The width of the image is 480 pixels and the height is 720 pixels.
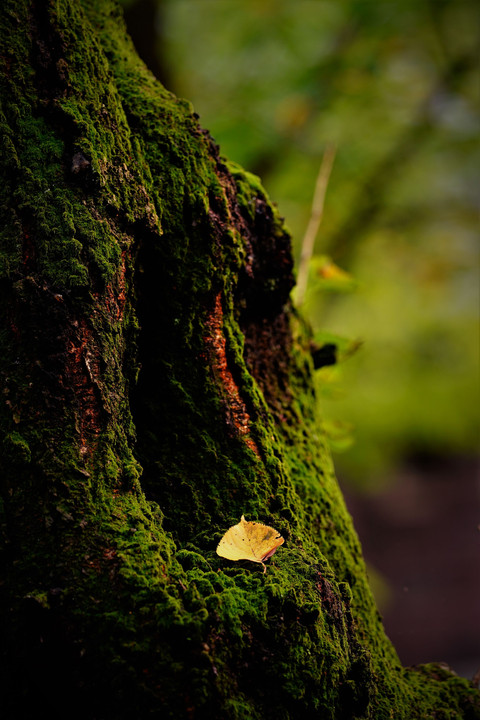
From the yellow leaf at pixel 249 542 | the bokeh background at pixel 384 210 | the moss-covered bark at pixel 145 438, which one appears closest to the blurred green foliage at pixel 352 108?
the bokeh background at pixel 384 210

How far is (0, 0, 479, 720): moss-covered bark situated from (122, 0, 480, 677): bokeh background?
66 cm

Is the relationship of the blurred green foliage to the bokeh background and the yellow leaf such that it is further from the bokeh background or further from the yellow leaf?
the yellow leaf

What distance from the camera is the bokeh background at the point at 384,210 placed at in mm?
4422

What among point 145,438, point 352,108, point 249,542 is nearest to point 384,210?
point 352,108

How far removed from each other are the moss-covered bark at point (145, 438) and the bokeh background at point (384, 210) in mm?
662

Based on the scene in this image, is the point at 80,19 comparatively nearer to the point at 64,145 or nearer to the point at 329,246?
the point at 64,145

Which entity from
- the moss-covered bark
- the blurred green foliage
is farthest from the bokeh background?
the moss-covered bark

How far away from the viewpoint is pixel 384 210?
20.5ft

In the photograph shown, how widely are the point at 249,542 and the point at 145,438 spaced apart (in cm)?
34

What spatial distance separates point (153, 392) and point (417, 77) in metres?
5.36

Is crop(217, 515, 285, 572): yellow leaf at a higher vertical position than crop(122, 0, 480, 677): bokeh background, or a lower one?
lower

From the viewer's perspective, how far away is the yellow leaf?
0.98 metres

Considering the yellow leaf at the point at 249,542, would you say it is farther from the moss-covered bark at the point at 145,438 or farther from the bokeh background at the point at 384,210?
the bokeh background at the point at 384,210

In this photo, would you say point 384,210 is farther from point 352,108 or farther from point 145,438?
point 145,438
